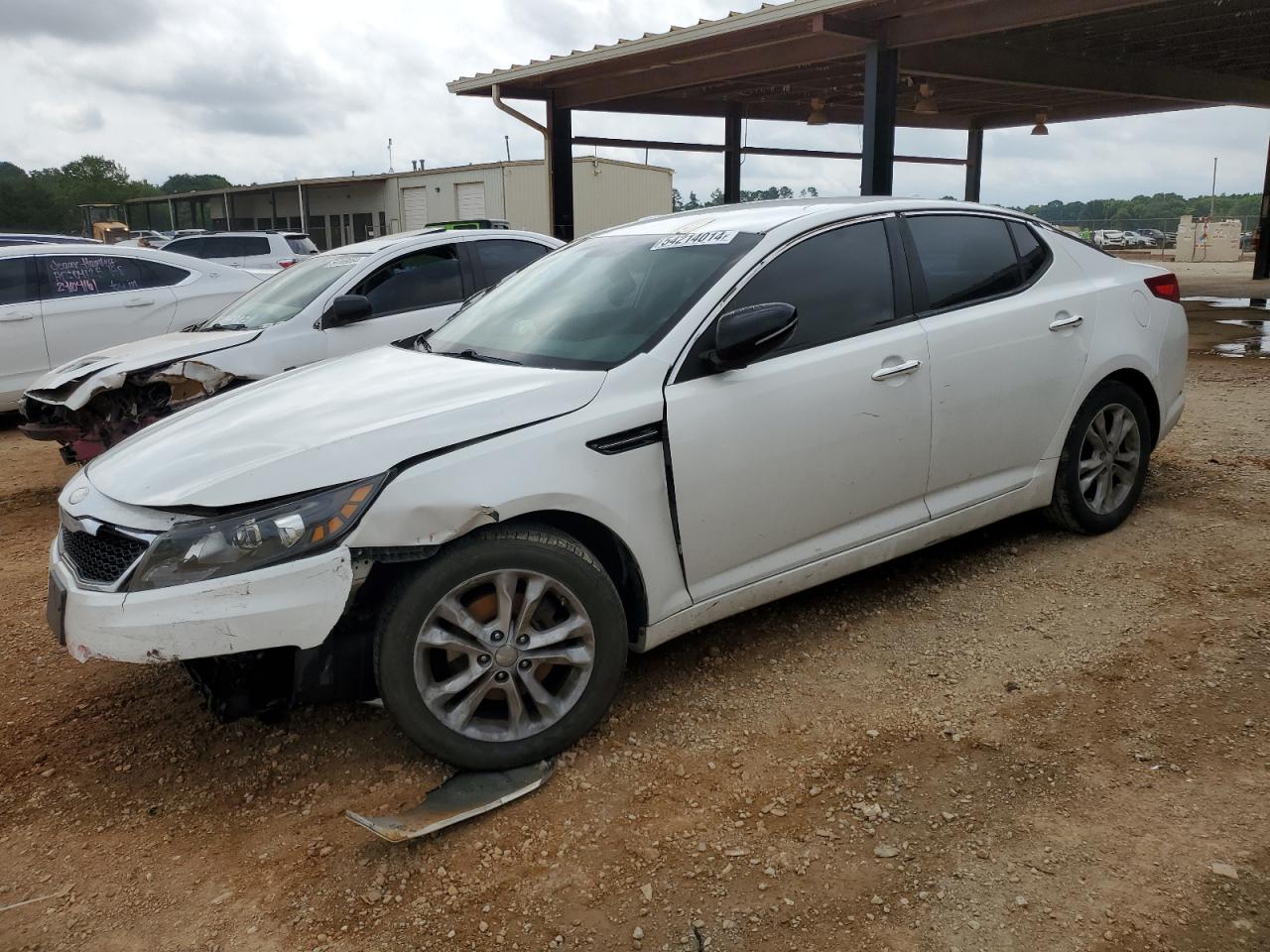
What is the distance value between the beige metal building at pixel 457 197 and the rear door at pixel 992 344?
23.2 m

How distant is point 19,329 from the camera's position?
844 cm

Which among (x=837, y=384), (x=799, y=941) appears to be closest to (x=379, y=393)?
(x=837, y=384)

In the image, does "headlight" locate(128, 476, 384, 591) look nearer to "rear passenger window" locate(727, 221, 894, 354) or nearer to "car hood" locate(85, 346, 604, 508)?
"car hood" locate(85, 346, 604, 508)

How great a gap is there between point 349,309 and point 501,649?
3.88 meters

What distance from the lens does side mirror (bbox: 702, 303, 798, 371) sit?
10.5 feet

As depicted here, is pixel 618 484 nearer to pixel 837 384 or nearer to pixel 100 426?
pixel 837 384

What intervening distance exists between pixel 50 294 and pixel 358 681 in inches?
294

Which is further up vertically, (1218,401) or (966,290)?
(966,290)

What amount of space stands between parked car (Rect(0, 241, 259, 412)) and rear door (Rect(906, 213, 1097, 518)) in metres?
6.84

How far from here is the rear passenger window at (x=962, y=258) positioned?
4035 mm

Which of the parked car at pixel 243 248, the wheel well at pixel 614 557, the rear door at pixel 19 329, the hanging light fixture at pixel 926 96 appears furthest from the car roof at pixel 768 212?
the parked car at pixel 243 248

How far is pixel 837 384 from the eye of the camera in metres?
3.56

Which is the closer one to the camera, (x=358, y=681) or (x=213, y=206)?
(x=358, y=681)

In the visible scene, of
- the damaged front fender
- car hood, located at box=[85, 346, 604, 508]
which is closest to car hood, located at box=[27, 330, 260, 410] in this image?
the damaged front fender
